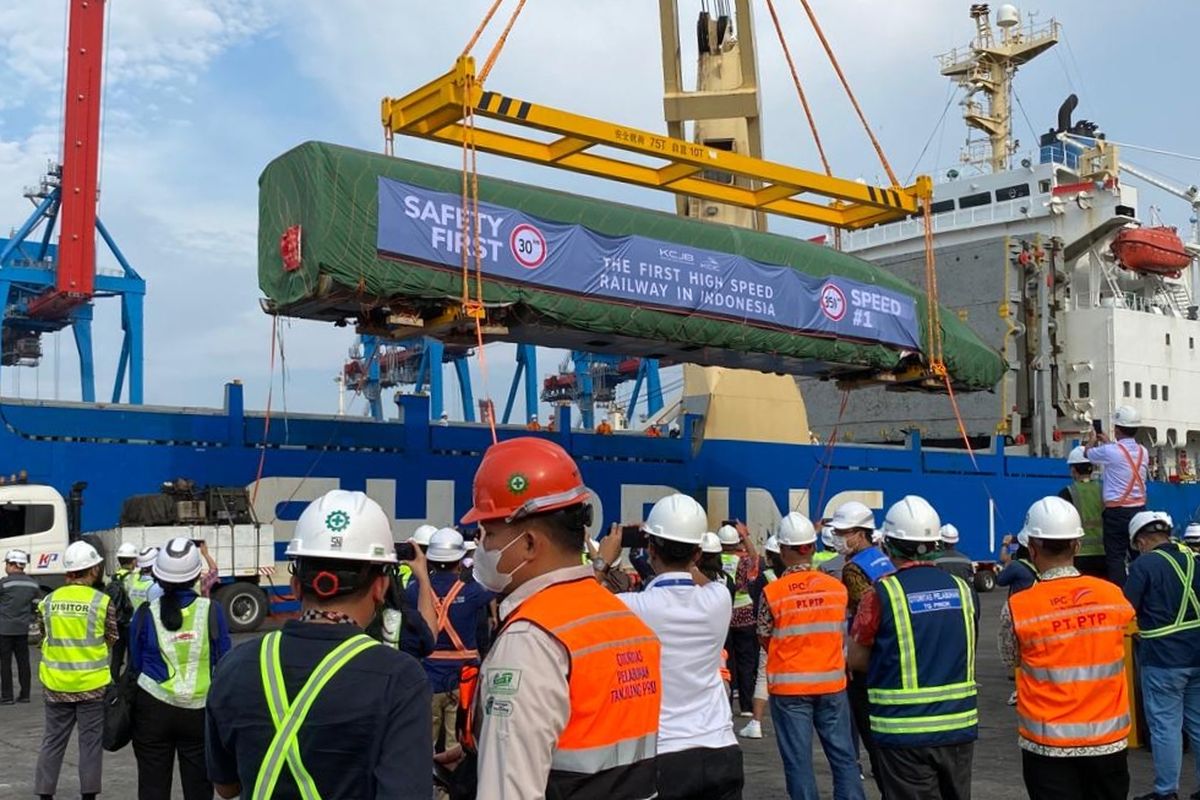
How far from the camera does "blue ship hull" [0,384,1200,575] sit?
16500mm

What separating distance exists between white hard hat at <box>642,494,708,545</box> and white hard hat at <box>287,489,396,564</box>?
5.62 ft

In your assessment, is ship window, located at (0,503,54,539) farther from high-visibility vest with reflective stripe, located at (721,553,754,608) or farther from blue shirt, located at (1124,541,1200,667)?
blue shirt, located at (1124,541,1200,667)

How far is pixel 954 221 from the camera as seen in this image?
33.5 m

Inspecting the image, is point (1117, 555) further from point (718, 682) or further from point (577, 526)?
point (577, 526)

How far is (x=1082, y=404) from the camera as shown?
104ft

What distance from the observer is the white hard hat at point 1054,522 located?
Result: 16.1 feet

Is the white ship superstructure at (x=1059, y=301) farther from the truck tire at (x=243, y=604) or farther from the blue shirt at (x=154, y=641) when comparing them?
the blue shirt at (x=154, y=641)

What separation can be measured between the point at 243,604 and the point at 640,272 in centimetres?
734

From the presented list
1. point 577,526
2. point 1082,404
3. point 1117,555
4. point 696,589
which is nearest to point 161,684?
point 696,589

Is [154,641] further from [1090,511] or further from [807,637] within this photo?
[1090,511]

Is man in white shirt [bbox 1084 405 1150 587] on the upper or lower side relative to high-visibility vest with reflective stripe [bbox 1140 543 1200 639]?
upper

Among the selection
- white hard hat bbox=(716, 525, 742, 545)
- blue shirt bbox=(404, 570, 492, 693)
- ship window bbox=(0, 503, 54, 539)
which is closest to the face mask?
blue shirt bbox=(404, 570, 492, 693)

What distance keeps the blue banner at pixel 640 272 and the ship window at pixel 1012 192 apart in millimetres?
15619

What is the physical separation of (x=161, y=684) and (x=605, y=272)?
1081 cm
